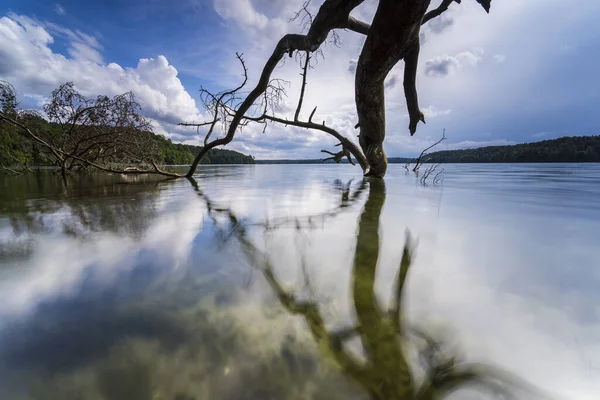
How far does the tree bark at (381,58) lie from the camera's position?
2.80 m

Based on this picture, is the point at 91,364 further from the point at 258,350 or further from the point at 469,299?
the point at 469,299

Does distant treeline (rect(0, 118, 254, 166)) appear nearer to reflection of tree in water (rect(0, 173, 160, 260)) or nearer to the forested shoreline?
the forested shoreline

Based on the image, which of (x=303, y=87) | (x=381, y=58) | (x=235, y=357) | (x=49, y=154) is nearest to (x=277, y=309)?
(x=235, y=357)

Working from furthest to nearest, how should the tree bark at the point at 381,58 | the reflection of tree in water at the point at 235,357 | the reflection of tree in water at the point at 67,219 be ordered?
the tree bark at the point at 381,58 → the reflection of tree in water at the point at 67,219 → the reflection of tree in water at the point at 235,357

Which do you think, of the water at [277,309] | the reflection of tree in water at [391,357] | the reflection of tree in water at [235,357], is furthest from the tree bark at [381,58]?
the reflection of tree in water at [235,357]

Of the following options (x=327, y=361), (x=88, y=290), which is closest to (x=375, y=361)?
(x=327, y=361)

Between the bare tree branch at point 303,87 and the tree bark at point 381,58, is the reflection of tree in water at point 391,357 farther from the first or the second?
the bare tree branch at point 303,87

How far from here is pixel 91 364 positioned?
2.43 feet

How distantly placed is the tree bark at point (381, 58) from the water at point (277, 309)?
2.41 metres

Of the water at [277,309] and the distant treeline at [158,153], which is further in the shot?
the distant treeline at [158,153]

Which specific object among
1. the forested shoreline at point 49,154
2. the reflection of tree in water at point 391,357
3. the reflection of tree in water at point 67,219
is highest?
the forested shoreline at point 49,154

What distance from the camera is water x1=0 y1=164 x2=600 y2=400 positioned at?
2.31 feet

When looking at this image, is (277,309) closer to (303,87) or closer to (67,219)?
(67,219)

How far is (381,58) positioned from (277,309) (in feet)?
12.0
